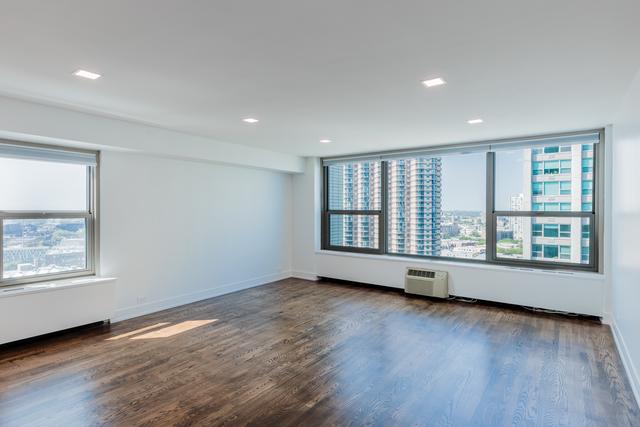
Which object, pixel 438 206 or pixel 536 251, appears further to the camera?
pixel 438 206

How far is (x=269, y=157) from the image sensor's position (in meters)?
6.14

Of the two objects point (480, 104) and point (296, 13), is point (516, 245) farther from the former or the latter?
point (296, 13)

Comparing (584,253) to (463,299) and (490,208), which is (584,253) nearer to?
(490,208)

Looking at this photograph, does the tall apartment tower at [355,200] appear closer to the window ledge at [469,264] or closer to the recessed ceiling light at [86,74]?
the window ledge at [469,264]

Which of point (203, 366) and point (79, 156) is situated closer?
point (203, 366)

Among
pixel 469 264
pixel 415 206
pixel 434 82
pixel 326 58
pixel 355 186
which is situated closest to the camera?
pixel 326 58

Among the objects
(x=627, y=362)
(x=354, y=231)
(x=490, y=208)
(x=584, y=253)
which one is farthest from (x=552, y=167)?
(x=354, y=231)

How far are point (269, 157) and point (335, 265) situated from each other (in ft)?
7.57

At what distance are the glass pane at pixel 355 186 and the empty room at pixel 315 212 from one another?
0.04 m

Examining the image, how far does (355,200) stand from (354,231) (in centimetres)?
59

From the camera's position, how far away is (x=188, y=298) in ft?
17.3

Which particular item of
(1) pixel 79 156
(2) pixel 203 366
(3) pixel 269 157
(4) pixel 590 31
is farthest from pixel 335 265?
(4) pixel 590 31

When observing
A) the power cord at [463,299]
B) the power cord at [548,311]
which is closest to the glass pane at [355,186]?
the power cord at [463,299]

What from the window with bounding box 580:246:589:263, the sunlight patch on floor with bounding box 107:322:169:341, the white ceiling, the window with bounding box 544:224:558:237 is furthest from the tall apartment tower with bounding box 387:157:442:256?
the sunlight patch on floor with bounding box 107:322:169:341
